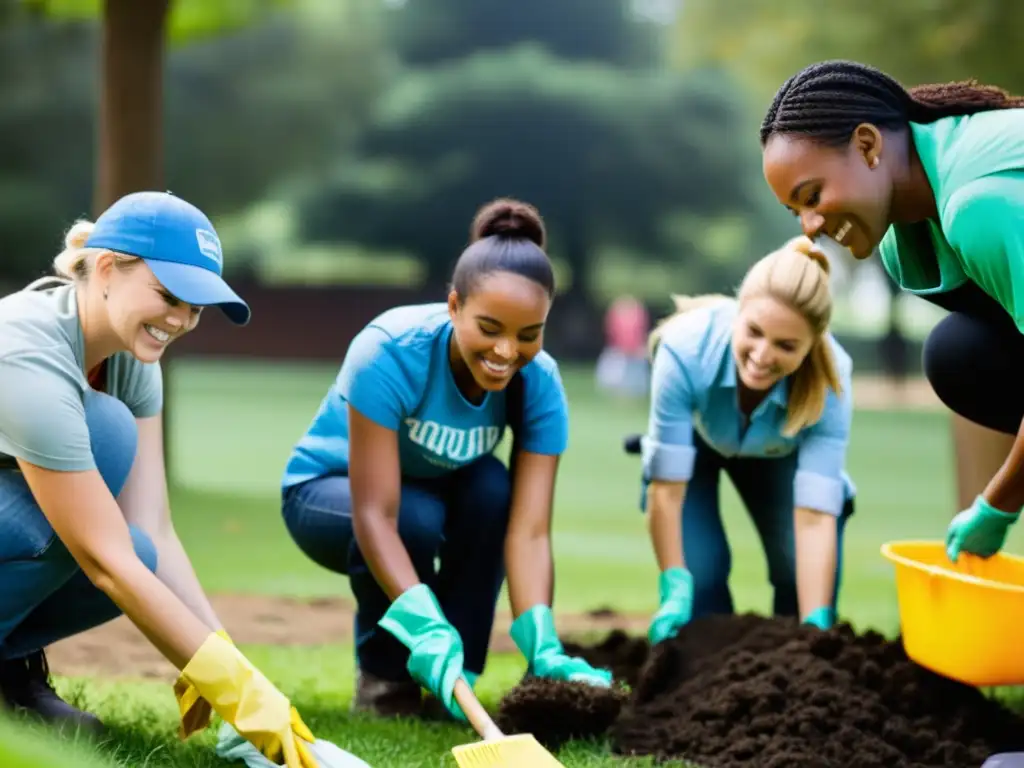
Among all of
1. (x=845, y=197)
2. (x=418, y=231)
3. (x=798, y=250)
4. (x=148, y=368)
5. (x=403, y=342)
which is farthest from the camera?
(x=418, y=231)

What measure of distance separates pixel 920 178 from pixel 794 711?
4.05ft

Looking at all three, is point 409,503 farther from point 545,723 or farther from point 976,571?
point 976,571

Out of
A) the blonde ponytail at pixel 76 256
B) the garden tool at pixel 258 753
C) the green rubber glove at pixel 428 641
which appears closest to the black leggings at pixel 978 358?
the green rubber glove at pixel 428 641

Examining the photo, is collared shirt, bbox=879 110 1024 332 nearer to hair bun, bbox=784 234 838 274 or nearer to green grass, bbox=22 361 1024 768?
hair bun, bbox=784 234 838 274

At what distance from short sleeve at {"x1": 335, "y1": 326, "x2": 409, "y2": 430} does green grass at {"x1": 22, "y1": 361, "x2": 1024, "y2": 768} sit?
77 cm

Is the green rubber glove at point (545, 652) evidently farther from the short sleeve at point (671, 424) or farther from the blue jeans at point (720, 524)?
the blue jeans at point (720, 524)

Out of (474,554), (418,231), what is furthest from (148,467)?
(418,231)

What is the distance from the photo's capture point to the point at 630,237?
2906 centimetres

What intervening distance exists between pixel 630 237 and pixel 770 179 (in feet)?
87.3

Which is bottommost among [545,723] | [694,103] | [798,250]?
[545,723]

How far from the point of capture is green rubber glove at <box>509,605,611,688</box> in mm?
3088

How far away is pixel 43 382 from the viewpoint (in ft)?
8.36

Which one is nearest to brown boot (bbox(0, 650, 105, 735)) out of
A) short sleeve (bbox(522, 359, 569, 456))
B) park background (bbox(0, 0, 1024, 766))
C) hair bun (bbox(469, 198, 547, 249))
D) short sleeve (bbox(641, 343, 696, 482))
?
short sleeve (bbox(522, 359, 569, 456))

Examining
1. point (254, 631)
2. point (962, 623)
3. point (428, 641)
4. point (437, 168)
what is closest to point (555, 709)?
point (428, 641)
